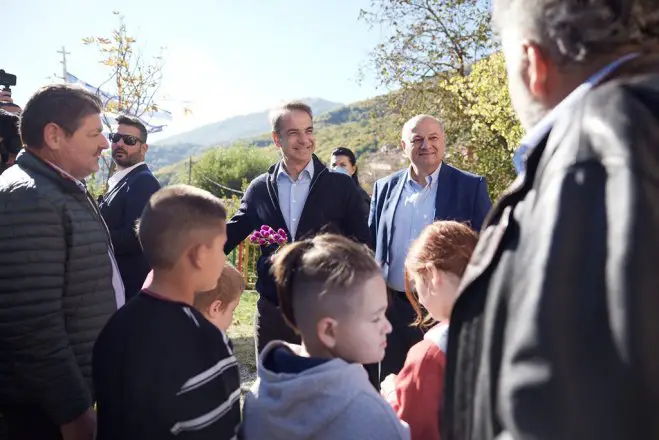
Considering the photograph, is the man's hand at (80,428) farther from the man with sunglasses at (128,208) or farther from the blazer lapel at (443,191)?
the blazer lapel at (443,191)

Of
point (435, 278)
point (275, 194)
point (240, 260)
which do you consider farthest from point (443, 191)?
point (240, 260)

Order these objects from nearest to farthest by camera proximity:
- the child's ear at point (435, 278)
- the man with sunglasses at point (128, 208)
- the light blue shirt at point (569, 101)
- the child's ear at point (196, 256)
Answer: the light blue shirt at point (569, 101)
the child's ear at point (196, 256)
the child's ear at point (435, 278)
the man with sunglasses at point (128, 208)

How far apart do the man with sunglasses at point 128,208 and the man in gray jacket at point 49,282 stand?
1.52 metres

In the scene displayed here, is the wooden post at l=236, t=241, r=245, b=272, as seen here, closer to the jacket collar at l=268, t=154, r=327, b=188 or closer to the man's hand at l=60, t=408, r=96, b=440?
the jacket collar at l=268, t=154, r=327, b=188

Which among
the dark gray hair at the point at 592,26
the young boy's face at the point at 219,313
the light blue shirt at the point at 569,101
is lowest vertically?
the young boy's face at the point at 219,313

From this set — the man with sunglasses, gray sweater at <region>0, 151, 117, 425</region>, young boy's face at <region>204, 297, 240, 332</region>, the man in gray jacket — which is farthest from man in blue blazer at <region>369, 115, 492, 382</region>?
gray sweater at <region>0, 151, 117, 425</region>

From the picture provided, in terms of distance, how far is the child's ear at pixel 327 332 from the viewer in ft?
6.00

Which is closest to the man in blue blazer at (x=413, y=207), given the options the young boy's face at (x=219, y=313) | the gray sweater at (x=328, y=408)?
the young boy's face at (x=219, y=313)

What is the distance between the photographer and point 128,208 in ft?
14.1

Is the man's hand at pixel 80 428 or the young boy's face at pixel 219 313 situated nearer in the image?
the man's hand at pixel 80 428

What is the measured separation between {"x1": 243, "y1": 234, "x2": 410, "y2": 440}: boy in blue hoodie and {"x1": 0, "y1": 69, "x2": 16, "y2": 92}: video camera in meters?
5.13

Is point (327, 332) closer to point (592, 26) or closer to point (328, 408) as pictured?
point (328, 408)

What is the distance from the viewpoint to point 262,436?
1779mm

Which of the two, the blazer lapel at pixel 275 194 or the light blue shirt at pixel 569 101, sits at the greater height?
the light blue shirt at pixel 569 101
